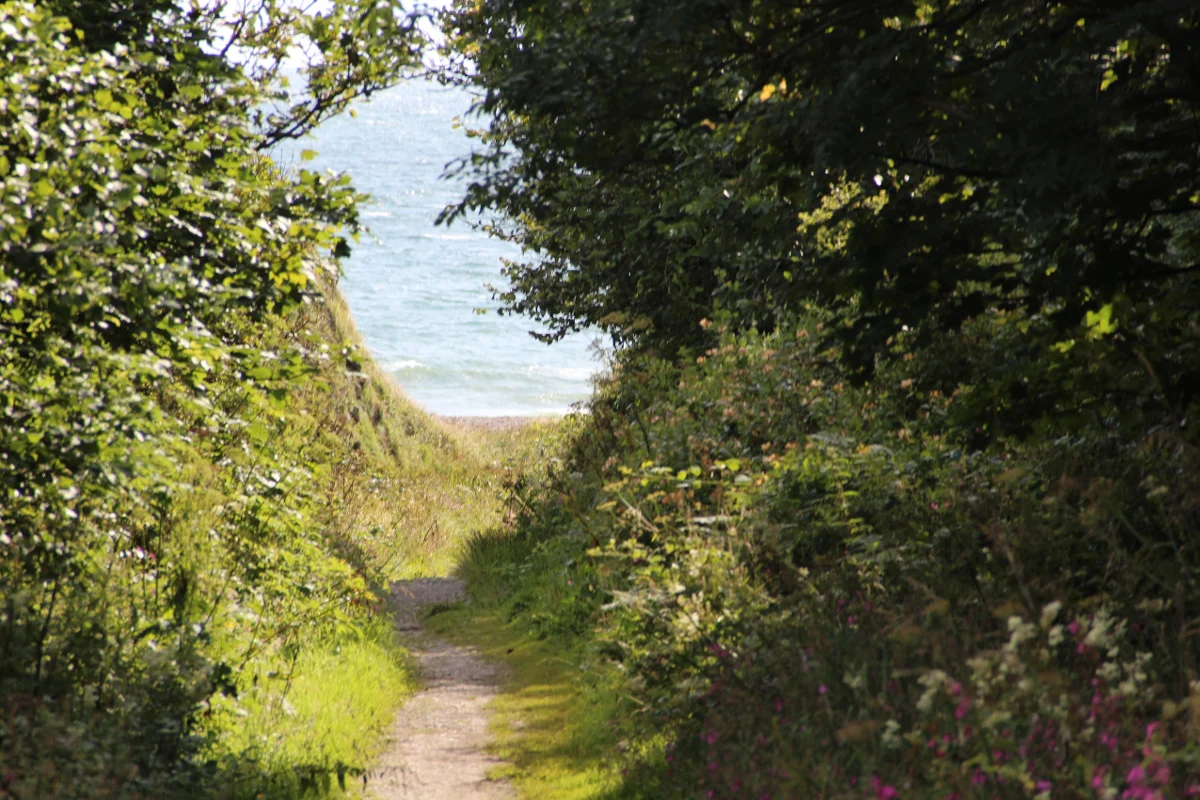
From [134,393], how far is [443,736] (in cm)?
367

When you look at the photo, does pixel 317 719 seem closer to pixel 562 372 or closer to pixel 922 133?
pixel 922 133

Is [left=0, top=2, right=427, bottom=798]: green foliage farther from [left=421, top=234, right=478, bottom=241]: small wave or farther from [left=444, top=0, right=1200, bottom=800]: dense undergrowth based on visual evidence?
[left=421, top=234, right=478, bottom=241]: small wave

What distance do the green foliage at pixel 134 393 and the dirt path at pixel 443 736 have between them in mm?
558

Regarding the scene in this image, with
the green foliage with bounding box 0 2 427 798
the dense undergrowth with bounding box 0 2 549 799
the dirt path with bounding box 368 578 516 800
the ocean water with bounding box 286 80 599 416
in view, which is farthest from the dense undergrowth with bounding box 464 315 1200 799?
the ocean water with bounding box 286 80 599 416

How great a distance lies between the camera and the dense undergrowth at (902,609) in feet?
11.9

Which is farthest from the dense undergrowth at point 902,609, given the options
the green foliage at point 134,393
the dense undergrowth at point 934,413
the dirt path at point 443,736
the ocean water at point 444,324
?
the ocean water at point 444,324

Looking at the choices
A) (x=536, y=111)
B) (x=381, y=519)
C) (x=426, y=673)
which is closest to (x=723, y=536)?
(x=536, y=111)

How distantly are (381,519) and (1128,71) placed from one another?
44.2 feet

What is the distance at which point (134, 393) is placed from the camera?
5594mm

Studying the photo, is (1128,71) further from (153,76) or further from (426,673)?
(426,673)

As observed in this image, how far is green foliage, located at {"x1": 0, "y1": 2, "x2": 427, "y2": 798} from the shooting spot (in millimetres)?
4941

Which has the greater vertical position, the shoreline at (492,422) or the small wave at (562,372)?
the small wave at (562,372)

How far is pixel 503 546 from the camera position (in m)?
15.2

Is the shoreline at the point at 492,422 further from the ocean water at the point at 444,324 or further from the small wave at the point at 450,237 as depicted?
the small wave at the point at 450,237
